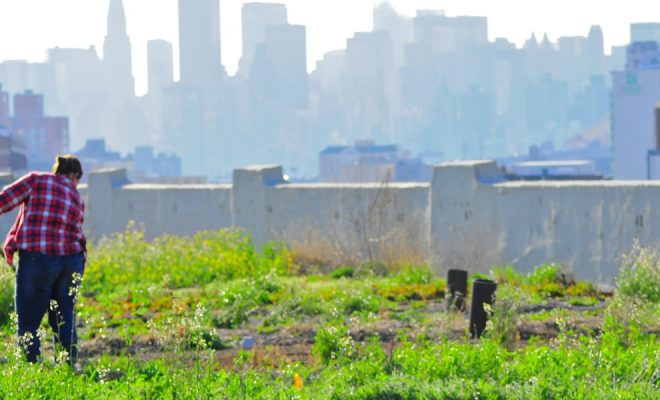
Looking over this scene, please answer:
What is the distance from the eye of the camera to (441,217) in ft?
60.0

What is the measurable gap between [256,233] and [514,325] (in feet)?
36.5

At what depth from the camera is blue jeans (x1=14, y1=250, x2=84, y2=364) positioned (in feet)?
28.2

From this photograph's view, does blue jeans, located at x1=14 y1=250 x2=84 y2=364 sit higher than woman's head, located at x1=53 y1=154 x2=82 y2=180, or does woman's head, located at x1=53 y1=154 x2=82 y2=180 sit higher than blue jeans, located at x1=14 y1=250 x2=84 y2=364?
woman's head, located at x1=53 y1=154 x2=82 y2=180

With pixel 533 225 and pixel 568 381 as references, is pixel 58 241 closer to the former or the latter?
pixel 568 381

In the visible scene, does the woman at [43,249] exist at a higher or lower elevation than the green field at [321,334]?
higher

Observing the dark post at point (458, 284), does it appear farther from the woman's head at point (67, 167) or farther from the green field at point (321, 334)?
the woman's head at point (67, 167)

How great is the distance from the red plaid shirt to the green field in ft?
2.14

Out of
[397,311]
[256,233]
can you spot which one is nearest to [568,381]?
[397,311]

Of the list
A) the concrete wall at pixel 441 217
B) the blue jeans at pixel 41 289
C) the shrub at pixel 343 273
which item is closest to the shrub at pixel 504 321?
the blue jeans at pixel 41 289

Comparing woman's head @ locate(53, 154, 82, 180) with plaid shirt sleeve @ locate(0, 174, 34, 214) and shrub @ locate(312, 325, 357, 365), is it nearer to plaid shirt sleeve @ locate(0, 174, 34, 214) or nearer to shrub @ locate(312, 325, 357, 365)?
plaid shirt sleeve @ locate(0, 174, 34, 214)

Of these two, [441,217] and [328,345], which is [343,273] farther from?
[328,345]

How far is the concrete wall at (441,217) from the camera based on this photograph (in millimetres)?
16031

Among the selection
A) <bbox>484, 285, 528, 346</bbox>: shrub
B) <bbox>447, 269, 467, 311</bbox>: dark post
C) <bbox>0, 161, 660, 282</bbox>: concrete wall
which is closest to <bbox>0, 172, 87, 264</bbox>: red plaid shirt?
<bbox>484, 285, 528, 346</bbox>: shrub

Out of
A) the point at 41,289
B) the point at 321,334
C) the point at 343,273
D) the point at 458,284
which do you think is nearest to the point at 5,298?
the point at 41,289
